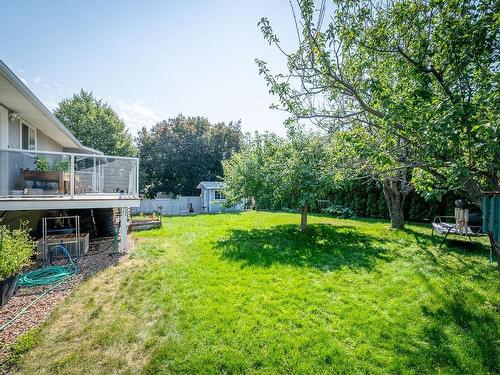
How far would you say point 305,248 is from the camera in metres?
8.26

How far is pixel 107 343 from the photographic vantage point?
3457 millimetres

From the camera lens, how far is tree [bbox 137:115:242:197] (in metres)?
29.2

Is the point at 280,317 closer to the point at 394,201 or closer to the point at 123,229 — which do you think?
the point at 123,229

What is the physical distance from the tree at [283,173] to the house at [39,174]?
204 inches

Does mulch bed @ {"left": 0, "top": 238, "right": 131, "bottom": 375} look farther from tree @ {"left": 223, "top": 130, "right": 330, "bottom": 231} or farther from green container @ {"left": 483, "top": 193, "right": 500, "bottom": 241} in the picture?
green container @ {"left": 483, "top": 193, "right": 500, "bottom": 241}

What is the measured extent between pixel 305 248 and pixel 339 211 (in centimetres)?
1035

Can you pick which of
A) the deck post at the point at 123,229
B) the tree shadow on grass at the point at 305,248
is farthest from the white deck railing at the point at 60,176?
the tree shadow on grass at the point at 305,248

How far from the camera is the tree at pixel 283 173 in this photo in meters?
9.61

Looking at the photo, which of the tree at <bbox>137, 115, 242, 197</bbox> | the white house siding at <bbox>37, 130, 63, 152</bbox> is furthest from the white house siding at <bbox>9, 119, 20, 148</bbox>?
the tree at <bbox>137, 115, 242, 197</bbox>

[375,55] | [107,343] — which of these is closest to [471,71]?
[375,55]

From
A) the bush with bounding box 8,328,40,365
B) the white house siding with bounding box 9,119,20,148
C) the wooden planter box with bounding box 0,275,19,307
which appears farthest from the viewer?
the white house siding with bounding box 9,119,20,148

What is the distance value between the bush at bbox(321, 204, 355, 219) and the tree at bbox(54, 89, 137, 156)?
859 inches

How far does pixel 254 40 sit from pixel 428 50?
4.09 meters

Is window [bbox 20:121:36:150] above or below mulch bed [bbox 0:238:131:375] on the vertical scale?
above
